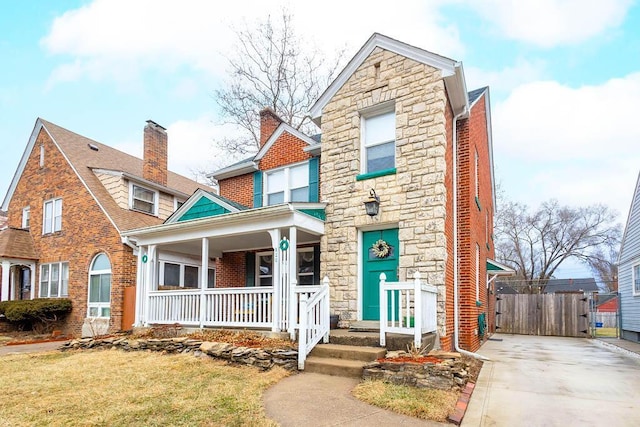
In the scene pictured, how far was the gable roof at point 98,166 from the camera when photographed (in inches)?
561

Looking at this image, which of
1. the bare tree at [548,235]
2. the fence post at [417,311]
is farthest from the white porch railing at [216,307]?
the bare tree at [548,235]

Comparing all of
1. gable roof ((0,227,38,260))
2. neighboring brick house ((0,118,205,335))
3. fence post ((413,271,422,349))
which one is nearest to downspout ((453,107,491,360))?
fence post ((413,271,422,349))

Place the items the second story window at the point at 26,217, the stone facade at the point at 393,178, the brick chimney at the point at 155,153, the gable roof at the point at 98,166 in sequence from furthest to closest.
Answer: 1. the second story window at the point at 26,217
2. the brick chimney at the point at 155,153
3. the gable roof at the point at 98,166
4. the stone facade at the point at 393,178

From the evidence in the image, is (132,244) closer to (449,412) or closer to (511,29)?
(449,412)

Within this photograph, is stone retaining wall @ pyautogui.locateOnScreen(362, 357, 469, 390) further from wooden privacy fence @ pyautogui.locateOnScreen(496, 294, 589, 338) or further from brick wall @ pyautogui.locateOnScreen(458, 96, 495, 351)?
wooden privacy fence @ pyautogui.locateOnScreen(496, 294, 589, 338)

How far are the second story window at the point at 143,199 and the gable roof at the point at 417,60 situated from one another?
8.34 m

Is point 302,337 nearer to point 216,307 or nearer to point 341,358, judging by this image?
point 341,358

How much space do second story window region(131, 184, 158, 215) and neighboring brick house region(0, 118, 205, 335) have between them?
37 millimetres

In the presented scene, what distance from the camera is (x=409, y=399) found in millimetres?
5098

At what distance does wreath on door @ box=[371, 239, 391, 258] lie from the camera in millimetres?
8500

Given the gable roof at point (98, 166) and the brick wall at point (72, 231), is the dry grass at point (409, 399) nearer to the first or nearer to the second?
the brick wall at point (72, 231)

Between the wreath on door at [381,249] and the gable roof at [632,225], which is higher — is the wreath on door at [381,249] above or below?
below

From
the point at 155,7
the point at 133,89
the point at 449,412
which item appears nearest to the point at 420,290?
the point at 449,412

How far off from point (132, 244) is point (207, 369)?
25.0ft
